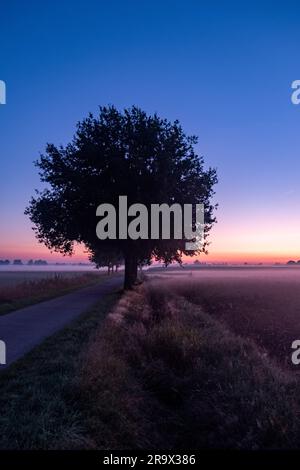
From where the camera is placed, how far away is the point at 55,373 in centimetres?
884

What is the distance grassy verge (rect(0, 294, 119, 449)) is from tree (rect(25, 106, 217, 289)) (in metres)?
17.5

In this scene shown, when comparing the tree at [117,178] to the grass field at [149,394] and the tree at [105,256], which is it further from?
the grass field at [149,394]

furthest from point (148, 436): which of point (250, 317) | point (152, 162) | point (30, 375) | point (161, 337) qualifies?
point (152, 162)

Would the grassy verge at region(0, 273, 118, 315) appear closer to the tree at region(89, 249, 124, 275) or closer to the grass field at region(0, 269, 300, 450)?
the tree at region(89, 249, 124, 275)

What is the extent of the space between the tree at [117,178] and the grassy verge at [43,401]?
57.4ft

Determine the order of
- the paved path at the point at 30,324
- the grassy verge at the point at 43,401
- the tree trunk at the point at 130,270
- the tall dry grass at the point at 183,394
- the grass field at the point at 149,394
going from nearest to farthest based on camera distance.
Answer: the grassy verge at the point at 43,401 < the grass field at the point at 149,394 < the tall dry grass at the point at 183,394 < the paved path at the point at 30,324 < the tree trunk at the point at 130,270

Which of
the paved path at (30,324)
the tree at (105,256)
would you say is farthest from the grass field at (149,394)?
the tree at (105,256)

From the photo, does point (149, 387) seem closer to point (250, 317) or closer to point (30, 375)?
point (30, 375)

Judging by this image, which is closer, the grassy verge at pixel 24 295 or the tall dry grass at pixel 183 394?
the tall dry grass at pixel 183 394

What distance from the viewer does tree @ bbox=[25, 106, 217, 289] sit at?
27875 millimetres

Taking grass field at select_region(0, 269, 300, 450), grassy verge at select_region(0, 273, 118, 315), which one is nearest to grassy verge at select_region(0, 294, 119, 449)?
grass field at select_region(0, 269, 300, 450)

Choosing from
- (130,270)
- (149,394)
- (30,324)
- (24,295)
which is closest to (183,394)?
(149,394)

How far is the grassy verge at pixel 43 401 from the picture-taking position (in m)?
6.01
